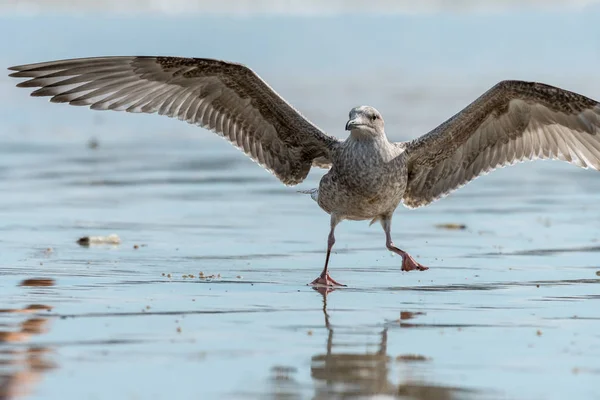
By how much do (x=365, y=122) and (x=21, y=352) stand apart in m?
3.77

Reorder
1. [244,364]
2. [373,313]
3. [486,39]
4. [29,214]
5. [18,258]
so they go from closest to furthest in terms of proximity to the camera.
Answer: [244,364]
[373,313]
[18,258]
[29,214]
[486,39]

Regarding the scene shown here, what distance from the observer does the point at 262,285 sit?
883 centimetres

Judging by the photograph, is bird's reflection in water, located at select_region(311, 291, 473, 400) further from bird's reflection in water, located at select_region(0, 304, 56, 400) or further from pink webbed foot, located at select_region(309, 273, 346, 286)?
pink webbed foot, located at select_region(309, 273, 346, 286)

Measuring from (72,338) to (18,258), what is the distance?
2.84 meters

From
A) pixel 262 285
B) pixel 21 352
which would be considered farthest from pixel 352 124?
pixel 21 352

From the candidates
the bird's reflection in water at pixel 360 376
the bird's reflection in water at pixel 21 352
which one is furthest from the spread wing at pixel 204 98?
the bird's reflection in water at pixel 360 376

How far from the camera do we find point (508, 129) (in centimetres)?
1016

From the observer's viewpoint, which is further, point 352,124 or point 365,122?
point 365,122

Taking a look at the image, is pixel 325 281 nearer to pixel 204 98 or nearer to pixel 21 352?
pixel 204 98

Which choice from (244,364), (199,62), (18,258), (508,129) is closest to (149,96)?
(199,62)

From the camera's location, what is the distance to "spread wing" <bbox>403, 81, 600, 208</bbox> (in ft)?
32.0

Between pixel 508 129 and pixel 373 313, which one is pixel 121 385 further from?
pixel 508 129

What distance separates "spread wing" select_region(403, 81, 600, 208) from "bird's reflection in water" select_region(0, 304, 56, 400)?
3732 mm

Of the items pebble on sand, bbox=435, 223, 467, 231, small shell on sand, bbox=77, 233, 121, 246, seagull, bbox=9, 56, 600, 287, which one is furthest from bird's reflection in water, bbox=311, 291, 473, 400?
pebble on sand, bbox=435, 223, 467, 231
